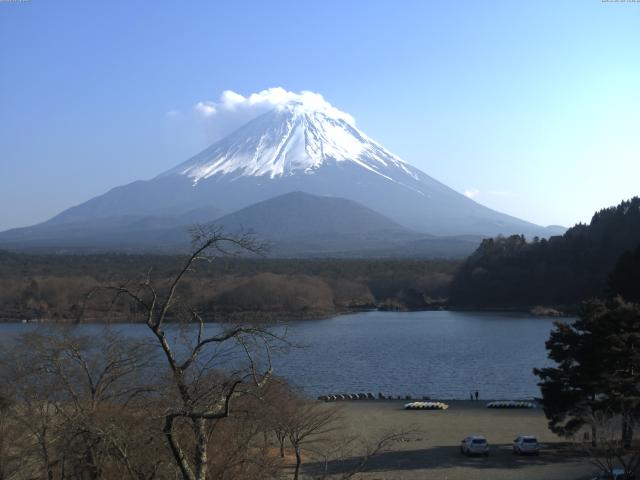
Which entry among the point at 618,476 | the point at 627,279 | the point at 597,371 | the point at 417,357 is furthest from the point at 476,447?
the point at 417,357

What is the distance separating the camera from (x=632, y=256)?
2216 centimetres

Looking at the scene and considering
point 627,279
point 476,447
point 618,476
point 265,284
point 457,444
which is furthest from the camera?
point 265,284

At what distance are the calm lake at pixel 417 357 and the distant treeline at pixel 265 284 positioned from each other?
179 inches

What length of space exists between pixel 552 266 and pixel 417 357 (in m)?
21.7

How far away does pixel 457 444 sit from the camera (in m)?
12.2

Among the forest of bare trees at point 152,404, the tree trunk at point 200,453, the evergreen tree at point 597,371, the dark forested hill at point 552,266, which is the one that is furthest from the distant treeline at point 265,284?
the tree trunk at point 200,453

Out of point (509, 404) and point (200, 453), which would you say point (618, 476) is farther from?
point (509, 404)

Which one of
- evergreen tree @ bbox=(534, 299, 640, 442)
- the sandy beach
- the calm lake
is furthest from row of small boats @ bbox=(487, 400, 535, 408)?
evergreen tree @ bbox=(534, 299, 640, 442)

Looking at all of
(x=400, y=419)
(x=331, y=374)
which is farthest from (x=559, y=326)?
(x=331, y=374)

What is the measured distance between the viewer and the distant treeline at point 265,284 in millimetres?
35656

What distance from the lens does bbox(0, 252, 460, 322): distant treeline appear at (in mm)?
35656

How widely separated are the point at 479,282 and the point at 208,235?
42454mm

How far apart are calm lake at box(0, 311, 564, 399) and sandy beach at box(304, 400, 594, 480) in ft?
5.86

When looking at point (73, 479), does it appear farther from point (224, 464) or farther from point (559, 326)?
point (559, 326)
